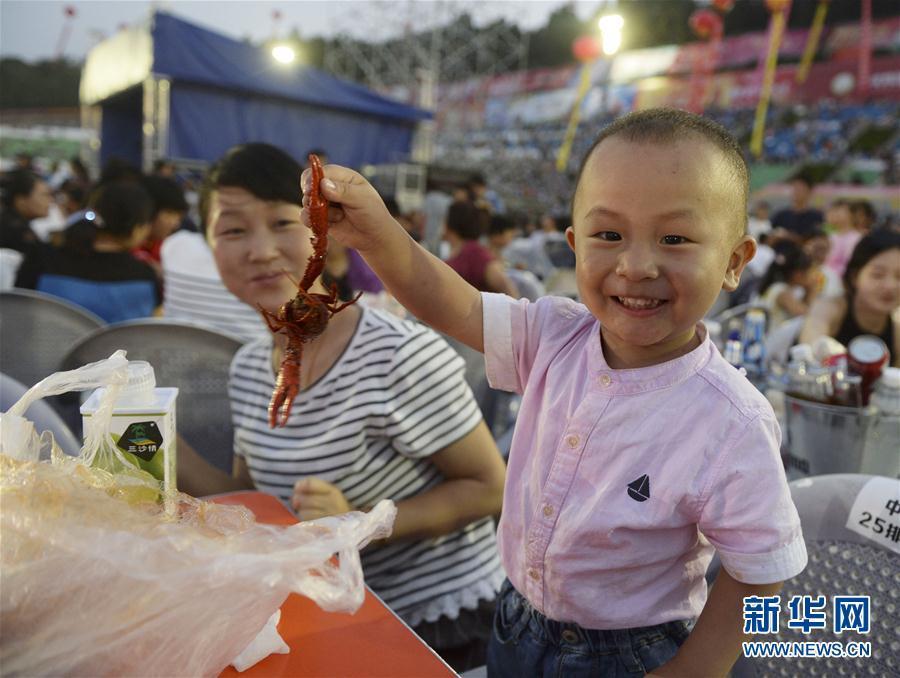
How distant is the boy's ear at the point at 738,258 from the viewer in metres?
1.05

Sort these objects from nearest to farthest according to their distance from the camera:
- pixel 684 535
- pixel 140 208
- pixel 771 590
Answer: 1. pixel 771 590
2. pixel 684 535
3. pixel 140 208

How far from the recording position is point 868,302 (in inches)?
113

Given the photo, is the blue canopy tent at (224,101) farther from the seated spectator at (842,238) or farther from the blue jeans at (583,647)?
the blue jeans at (583,647)

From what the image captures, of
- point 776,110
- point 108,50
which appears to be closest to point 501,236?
point 108,50

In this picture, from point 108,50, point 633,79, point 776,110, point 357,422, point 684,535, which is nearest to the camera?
point 684,535

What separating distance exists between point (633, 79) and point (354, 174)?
30.8m

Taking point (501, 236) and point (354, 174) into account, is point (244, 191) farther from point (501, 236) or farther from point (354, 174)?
point (501, 236)

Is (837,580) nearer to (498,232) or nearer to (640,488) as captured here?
(640,488)

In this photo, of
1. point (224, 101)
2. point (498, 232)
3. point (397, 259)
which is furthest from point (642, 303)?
point (224, 101)

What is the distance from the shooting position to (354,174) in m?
1.01

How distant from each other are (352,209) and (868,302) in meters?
2.75

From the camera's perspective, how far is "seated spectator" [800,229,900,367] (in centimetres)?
279

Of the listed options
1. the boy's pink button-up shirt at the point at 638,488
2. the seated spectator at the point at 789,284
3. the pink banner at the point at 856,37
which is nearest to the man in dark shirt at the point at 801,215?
the seated spectator at the point at 789,284

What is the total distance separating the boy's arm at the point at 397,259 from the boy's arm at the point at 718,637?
593 millimetres
